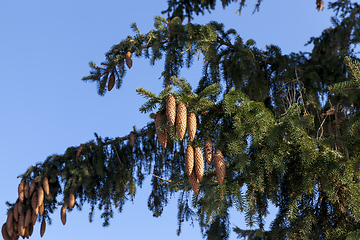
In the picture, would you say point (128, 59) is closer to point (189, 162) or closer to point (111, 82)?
point (111, 82)

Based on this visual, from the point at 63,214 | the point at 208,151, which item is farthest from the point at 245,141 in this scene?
the point at 63,214

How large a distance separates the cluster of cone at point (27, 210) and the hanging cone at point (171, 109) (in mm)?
2915

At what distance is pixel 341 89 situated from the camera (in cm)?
258

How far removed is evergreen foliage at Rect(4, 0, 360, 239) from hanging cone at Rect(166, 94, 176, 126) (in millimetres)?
100

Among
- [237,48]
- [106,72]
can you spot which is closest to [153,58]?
[106,72]

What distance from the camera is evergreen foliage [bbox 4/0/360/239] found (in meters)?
2.74

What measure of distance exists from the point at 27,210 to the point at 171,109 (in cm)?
323

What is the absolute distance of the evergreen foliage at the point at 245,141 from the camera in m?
2.74

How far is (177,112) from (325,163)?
1.27 m

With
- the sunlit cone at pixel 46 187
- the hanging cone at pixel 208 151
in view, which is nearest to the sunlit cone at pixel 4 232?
the sunlit cone at pixel 46 187

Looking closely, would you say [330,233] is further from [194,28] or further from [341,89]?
[194,28]

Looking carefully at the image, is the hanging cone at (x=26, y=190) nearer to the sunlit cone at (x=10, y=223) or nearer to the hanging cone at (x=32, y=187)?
the hanging cone at (x=32, y=187)

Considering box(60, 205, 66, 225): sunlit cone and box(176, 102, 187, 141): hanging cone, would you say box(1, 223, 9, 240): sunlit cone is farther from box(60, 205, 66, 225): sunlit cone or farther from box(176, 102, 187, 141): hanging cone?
box(176, 102, 187, 141): hanging cone

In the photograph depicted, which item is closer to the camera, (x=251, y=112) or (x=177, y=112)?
(x=177, y=112)
